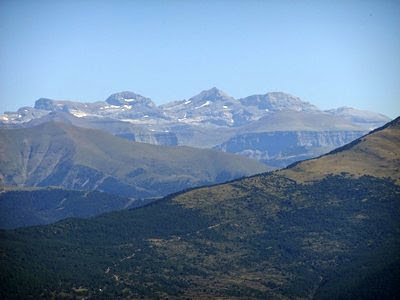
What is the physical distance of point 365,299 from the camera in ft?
655

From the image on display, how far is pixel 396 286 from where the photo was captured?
650 ft

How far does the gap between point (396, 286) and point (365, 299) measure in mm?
8251
